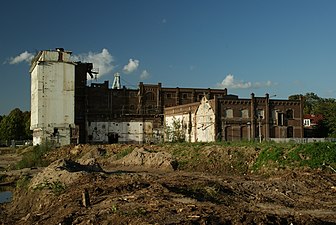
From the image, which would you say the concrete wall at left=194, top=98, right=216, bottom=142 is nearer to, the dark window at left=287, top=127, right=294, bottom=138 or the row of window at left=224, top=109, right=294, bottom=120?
the row of window at left=224, top=109, right=294, bottom=120

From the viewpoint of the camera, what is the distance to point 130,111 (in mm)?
69688

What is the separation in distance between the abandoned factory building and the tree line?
21618 mm

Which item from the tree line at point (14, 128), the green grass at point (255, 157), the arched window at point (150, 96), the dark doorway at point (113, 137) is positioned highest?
the arched window at point (150, 96)

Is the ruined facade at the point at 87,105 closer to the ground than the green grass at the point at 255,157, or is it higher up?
higher up

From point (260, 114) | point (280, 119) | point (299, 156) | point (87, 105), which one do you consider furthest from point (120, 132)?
point (299, 156)

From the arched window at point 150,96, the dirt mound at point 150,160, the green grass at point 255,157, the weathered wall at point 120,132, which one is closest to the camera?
the green grass at point 255,157

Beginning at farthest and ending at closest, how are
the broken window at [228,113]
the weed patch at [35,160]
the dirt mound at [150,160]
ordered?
the broken window at [228,113] → the weed patch at [35,160] → the dirt mound at [150,160]

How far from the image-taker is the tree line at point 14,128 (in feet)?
284

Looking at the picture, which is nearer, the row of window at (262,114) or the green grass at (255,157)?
the green grass at (255,157)

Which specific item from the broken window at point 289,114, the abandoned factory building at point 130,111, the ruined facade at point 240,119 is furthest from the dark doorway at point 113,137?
the broken window at point 289,114

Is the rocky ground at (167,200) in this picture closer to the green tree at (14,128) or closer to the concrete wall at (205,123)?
A: the concrete wall at (205,123)

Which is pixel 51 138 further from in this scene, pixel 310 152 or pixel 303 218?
pixel 303 218

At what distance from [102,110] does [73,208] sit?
175 feet

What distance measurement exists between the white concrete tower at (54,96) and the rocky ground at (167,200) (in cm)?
3908
